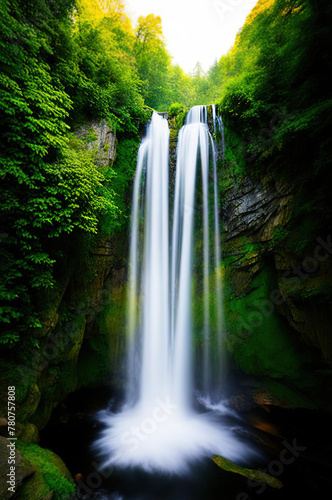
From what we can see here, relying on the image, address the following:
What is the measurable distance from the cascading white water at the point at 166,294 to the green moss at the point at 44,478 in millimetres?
1956

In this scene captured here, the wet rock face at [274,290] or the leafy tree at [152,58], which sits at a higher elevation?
the leafy tree at [152,58]


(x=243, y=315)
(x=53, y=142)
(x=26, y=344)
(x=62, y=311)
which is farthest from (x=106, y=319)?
(x=53, y=142)

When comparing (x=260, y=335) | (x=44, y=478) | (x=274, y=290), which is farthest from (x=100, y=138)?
(x=260, y=335)

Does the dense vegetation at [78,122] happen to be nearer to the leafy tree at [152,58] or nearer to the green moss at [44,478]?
the green moss at [44,478]

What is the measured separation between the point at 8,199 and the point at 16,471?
3.94 meters

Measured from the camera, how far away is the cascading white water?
589 cm

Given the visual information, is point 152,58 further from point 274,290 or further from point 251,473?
point 251,473

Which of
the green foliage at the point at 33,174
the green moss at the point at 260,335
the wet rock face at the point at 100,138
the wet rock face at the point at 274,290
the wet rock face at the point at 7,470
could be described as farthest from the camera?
the wet rock face at the point at 100,138

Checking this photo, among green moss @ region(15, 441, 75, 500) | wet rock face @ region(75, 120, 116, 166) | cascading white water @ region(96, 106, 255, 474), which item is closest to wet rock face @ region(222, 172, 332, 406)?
cascading white water @ region(96, 106, 255, 474)

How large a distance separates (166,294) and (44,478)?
204 inches

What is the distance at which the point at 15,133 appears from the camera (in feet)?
12.4

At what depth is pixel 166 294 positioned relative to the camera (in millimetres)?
7637

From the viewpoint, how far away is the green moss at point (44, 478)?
2.79 metres

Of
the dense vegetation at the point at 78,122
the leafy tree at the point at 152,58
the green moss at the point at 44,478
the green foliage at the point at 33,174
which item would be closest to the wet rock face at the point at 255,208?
the dense vegetation at the point at 78,122
